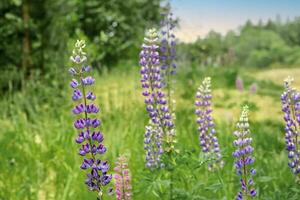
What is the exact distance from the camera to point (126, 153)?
298 cm

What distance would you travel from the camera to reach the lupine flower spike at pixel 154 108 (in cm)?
299

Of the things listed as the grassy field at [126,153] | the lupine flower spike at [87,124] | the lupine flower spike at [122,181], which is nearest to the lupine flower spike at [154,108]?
the grassy field at [126,153]

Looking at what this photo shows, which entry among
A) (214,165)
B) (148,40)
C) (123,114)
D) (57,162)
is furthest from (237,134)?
(123,114)

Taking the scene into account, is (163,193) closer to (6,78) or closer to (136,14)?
(6,78)

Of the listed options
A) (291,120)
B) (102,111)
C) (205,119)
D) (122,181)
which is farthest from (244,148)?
(102,111)

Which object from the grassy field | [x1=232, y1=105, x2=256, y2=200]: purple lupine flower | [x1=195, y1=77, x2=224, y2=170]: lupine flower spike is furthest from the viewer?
[x1=195, y1=77, x2=224, y2=170]: lupine flower spike

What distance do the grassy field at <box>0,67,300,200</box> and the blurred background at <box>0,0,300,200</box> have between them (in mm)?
11

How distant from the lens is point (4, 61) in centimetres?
899

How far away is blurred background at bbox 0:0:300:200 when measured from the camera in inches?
164

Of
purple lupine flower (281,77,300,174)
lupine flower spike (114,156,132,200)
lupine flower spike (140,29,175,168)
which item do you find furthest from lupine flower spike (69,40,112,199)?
purple lupine flower (281,77,300,174)

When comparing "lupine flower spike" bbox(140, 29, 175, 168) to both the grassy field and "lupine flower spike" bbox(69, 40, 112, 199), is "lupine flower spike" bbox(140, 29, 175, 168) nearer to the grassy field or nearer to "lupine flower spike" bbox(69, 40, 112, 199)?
the grassy field

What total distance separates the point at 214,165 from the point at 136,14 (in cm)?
1191

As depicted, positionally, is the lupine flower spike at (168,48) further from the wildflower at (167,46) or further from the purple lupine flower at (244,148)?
the purple lupine flower at (244,148)

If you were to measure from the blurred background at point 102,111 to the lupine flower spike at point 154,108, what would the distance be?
153 millimetres
